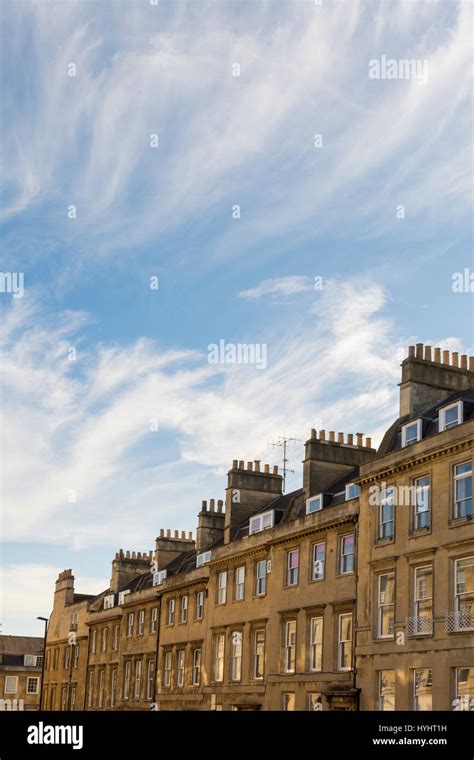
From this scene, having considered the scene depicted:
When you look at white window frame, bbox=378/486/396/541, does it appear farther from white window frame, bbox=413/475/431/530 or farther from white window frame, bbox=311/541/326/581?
white window frame, bbox=311/541/326/581

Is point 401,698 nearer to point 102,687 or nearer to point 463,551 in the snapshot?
point 463,551

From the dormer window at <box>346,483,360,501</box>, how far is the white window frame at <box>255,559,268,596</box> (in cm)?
802

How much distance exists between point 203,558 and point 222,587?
15.7ft

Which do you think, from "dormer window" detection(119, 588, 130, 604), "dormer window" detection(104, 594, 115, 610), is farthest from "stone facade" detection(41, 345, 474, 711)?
"dormer window" detection(104, 594, 115, 610)

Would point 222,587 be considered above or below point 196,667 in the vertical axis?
above

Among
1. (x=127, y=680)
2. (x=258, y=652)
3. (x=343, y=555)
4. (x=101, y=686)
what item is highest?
(x=343, y=555)

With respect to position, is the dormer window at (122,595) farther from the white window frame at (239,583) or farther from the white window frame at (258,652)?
the white window frame at (258,652)

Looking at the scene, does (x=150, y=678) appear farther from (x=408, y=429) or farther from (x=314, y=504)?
(x=408, y=429)

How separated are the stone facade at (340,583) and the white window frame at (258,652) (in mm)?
90

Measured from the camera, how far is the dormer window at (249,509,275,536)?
4818cm

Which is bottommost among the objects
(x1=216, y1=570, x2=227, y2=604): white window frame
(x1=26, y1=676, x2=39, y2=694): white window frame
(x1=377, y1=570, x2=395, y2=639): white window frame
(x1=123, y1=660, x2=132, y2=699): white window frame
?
(x1=26, y1=676, x2=39, y2=694): white window frame

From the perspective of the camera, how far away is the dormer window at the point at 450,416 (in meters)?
34.4

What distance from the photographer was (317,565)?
1651 inches

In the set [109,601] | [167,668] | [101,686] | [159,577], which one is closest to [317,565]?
[167,668]
